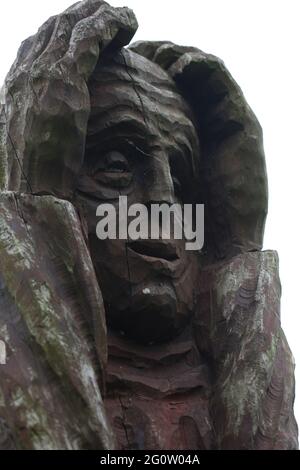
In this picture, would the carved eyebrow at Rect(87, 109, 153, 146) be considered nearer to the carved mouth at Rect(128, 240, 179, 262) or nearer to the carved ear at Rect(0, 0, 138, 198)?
the carved ear at Rect(0, 0, 138, 198)

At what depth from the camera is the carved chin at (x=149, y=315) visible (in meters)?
4.43

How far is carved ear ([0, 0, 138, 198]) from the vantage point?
4246 mm

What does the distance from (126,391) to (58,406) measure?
2.86 feet

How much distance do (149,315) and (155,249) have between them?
29cm

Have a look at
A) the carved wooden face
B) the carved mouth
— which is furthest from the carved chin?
the carved mouth

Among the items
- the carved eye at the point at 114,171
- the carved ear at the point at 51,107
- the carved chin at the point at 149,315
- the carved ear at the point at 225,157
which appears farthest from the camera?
the carved ear at the point at 225,157

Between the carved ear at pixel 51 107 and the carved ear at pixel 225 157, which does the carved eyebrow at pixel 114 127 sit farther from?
the carved ear at pixel 225 157

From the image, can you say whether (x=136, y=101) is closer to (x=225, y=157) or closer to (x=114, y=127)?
(x=114, y=127)

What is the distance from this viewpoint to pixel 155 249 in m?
4.54

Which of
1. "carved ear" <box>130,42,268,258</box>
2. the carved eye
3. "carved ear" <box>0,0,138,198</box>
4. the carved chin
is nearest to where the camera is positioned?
"carved ear" <box>0,0,138,198</box>

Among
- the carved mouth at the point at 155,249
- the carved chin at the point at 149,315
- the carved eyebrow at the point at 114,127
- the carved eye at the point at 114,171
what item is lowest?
the carved chin at the point at 149,315

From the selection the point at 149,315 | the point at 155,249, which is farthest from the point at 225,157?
the point at 149,315

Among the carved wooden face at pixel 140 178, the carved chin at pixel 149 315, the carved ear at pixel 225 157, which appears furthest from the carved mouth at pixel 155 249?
the carved ear at pixel 225 157

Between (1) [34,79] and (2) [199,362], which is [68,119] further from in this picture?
(2) [199,362]
